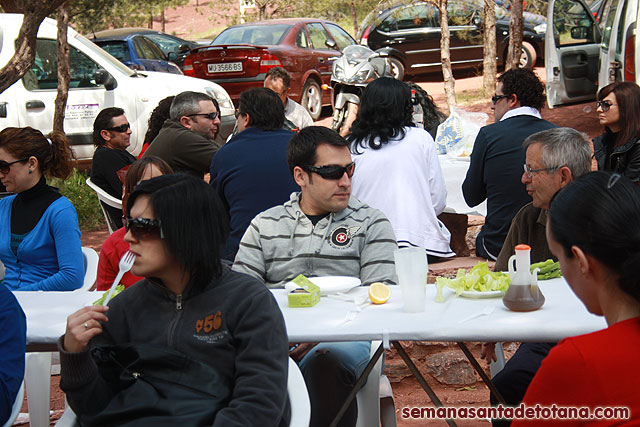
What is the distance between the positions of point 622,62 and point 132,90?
5.47 m

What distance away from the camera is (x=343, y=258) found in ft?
11.0

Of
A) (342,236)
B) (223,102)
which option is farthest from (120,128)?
(223,102)

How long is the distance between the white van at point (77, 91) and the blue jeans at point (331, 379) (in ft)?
23.2

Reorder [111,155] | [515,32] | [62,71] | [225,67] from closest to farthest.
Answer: [111,155], [62,71], [515,32], [225,67]

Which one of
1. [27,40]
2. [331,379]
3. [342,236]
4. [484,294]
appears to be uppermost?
[27,40]

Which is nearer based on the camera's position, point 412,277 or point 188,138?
point 412,277

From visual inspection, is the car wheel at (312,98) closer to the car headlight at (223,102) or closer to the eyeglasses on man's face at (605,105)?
the car headlight at (223,102)

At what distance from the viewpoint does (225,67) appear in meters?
12.5

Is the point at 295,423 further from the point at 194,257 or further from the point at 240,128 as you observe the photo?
the point at 240,128

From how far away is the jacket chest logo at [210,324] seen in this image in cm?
231

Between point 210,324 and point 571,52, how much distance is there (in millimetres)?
9067

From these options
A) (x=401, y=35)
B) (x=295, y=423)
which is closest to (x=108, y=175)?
(x=295, y=423)

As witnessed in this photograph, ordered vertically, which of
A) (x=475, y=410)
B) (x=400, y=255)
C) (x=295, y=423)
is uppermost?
(x=400, y=255)

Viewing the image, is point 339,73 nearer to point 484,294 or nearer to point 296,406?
point 484,294
